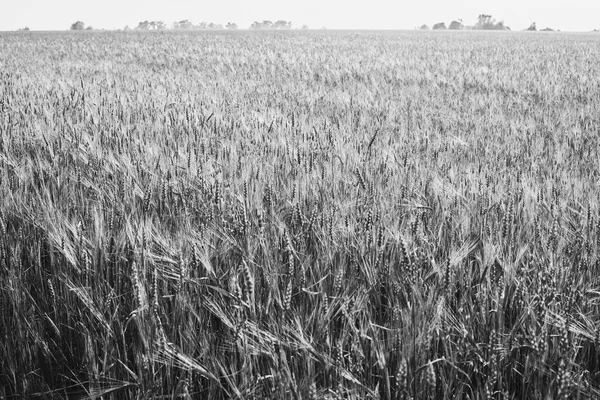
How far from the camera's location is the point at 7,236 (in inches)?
66.3

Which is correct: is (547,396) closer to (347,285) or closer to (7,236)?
(347,285)

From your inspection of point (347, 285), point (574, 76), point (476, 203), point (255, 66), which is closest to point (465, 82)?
point (574, 76)

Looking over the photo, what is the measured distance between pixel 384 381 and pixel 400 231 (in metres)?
0.62

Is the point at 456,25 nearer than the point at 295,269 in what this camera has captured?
No

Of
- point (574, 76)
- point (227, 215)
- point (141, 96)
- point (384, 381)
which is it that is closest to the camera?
point (384, 381)

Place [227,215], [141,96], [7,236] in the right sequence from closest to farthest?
[7,236], [227,215], [141,96]

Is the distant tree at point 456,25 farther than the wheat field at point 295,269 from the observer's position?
Yes

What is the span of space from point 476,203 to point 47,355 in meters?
1.55

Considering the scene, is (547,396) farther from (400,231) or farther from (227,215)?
(227,215)

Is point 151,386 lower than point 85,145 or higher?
lower

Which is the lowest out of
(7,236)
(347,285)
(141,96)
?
(347,285)

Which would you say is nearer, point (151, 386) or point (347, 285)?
point (151, 386)

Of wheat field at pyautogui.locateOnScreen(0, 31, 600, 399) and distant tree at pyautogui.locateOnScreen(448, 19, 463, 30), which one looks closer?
wheat field at pyautogui.locateOnScreen(0, 31, 600, 399)

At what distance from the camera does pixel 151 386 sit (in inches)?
47.4
